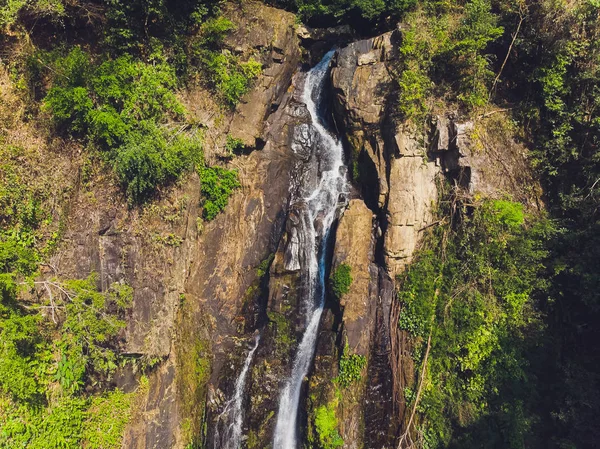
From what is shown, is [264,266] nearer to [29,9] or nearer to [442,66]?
[442,66]

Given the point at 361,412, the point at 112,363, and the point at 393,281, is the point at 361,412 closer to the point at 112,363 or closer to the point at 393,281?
the point at 393,281

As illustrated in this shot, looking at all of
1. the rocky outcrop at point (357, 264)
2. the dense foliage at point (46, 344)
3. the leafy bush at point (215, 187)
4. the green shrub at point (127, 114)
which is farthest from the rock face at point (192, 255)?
the rocky outcrop at point (357, 264)

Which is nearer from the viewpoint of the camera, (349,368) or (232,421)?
(349,368)

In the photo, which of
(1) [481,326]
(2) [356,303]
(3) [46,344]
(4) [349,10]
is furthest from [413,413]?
(4) [349,10]

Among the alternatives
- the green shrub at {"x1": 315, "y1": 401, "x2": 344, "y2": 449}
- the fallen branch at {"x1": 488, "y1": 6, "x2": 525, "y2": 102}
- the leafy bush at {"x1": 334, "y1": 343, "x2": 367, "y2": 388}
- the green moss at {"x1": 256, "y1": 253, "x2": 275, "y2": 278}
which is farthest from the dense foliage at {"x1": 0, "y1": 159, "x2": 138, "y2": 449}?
the fallen branch at {"x1": 488, "y1": 6, "x2": 525, "y2": 102}

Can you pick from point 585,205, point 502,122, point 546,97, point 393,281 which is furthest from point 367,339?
point 546,97

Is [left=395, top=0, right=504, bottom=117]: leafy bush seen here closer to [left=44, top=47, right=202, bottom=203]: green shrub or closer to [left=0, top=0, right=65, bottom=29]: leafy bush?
[left=44, top=47, right=202, bottom=203]: green shrub
